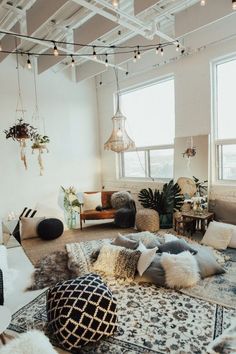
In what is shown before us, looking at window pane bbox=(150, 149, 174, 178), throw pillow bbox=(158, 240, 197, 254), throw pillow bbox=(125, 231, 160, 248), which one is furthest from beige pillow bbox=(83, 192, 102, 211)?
throw pillow bbox=(158, 240, 197, 254)

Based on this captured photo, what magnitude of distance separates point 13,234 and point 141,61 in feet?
15.4

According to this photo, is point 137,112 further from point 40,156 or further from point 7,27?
point 7,27

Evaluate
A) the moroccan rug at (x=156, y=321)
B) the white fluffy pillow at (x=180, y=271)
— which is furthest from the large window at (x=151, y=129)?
the moroccan rug at (x=156, y=321)

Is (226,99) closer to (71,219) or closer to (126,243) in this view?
(126,243)

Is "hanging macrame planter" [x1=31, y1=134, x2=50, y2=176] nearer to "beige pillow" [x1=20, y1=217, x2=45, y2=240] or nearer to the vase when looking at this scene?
the vase

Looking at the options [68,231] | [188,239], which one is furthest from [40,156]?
[188,239]

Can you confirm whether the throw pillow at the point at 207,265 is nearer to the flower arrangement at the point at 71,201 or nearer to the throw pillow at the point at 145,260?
Result: the throw pillow at the point at 145,260

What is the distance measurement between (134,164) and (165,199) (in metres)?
1.70

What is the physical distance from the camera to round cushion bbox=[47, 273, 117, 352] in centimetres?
211

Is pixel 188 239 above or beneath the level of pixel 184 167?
beneath

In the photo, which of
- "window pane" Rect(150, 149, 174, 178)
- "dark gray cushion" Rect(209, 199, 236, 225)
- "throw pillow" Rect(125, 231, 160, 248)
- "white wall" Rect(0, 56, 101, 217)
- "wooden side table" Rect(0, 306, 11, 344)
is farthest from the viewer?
"window pane" Rect(150, 149, 174, 178)

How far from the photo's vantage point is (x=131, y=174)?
22.3 feet

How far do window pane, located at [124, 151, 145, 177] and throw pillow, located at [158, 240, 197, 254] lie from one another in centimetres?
309

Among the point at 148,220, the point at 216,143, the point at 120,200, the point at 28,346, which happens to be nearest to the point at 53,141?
the point at 120,200
